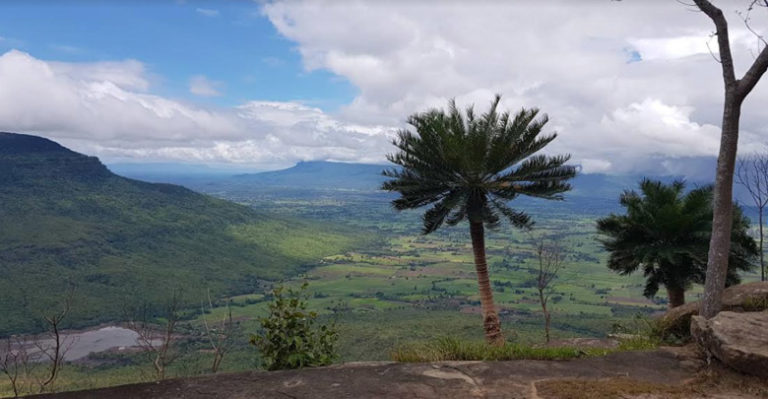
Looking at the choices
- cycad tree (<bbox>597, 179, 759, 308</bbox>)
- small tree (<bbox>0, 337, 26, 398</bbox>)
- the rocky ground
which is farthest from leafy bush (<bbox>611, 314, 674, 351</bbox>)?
small tree (<bbox>0, 337, 26, 398</bbox>)

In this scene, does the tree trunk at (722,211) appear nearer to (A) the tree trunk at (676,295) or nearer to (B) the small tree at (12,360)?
(B) the small tree at (12,360)

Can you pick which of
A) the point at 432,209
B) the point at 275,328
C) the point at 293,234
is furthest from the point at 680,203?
the point at 293,234

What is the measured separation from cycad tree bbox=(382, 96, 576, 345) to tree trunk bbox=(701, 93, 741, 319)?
5418 millimetres

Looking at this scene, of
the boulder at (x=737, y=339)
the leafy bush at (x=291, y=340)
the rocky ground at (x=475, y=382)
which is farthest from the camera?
the leafy bush at (x=291, y=340)

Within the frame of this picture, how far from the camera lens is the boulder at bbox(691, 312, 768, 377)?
5898 millimetres

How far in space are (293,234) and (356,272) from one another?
56.3 meters

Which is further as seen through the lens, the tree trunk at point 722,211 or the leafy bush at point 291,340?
the tree trunk at point 722,211

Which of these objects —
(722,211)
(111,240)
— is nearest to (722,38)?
(722,211)

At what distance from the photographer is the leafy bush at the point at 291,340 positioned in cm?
689

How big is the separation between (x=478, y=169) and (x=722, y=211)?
599 centimetres

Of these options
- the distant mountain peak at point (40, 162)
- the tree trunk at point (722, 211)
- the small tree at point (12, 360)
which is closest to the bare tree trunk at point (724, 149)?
the tree trunk at point (722, 211)

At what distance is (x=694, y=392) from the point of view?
572 cm

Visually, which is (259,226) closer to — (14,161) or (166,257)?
(166,257)

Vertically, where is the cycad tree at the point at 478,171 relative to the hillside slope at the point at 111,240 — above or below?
above
